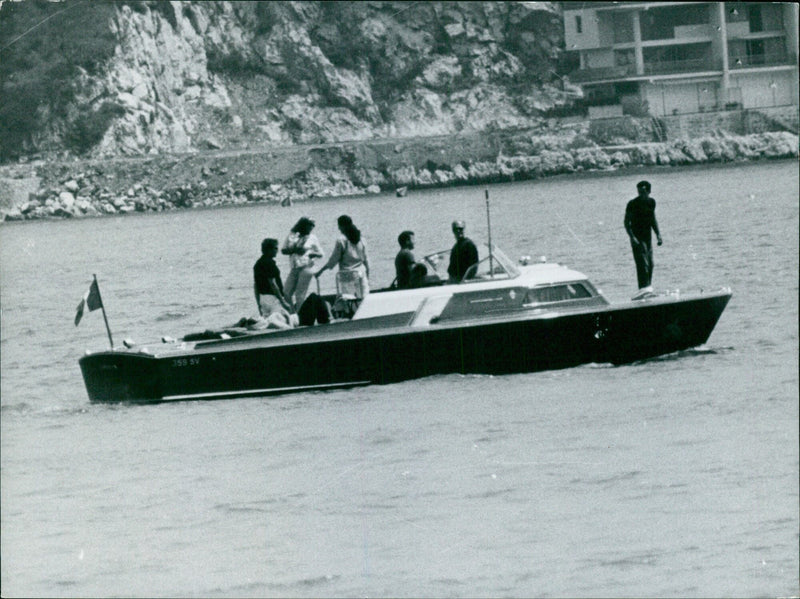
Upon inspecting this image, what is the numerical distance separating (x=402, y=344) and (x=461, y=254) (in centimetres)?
127

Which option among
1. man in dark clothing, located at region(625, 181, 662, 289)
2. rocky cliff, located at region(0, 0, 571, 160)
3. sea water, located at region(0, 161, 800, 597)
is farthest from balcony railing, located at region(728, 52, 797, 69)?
man in dark clothing, located at region(625, 181, 662, 289)

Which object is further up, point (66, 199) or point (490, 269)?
point (490, 269)

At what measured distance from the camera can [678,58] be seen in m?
111

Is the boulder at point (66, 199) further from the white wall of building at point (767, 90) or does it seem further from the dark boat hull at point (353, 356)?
the dark boat hull at point (353, 356)

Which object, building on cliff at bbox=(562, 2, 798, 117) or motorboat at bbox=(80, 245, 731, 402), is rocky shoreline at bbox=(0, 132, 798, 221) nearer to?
building on cliff at bbox=(562, 2, 798, 117)

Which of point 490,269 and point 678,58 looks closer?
point 490,269

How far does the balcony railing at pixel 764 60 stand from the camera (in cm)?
10931

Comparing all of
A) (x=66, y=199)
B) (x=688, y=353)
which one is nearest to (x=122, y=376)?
(x=688, y=353)

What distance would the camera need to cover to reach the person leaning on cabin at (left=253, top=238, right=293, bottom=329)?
1811 cm

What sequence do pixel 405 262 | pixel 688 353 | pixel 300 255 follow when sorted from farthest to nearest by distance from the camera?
pixel 688 353 → pixel 405 262 → pixel 300 255

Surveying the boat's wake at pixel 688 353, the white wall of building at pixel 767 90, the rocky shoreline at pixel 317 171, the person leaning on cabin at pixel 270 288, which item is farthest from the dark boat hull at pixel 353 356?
the white wall of building at pixel 767 90

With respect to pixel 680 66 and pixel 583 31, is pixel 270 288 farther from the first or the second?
pixel 583 31

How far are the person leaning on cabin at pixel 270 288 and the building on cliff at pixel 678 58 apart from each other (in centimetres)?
9177

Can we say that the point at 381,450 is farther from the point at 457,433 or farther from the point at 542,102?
the point at 542,102
